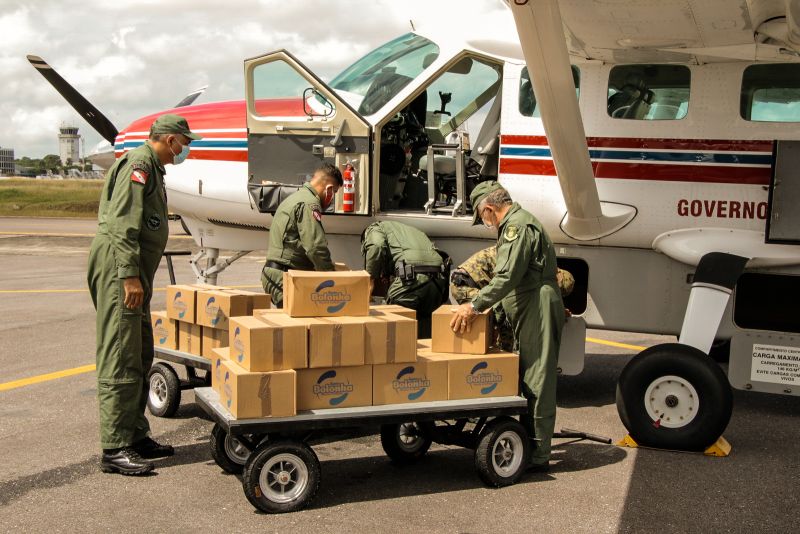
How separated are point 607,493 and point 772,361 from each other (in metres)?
2.09

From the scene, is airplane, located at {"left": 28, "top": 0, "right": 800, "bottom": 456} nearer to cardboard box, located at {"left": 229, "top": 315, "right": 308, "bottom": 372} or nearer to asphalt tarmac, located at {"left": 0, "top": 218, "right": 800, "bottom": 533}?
asphalt tarmac, located at {"left": 0, "top": 218, "right": 800, "bottom": 533}

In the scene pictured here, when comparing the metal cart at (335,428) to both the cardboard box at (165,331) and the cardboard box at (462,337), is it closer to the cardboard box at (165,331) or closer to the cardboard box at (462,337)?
the cardboard box at (462,337)

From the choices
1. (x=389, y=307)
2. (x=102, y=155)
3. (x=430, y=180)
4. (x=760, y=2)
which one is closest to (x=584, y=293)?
(x=430, y=180)

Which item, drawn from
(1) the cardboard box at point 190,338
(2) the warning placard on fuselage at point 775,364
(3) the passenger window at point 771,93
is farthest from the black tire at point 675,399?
(1) the cardboard box at point 190,338

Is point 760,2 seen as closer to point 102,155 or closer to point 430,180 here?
point 430,180

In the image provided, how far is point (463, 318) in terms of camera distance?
17.4 ft

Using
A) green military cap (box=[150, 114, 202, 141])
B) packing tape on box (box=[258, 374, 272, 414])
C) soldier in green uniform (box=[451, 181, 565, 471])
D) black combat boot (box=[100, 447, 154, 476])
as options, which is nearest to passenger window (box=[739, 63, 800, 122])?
soldier in green uniform (box=[451, 181, 565, 471])

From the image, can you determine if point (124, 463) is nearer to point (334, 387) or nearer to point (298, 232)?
point (334, 387)

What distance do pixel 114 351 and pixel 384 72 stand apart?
3830mm

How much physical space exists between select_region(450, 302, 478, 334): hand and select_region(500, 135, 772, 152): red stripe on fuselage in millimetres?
2318

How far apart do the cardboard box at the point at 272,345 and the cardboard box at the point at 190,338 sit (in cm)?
165

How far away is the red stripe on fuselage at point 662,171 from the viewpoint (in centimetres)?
669

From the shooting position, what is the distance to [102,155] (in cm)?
1069

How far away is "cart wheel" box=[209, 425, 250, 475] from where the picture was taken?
5273 millimetres
